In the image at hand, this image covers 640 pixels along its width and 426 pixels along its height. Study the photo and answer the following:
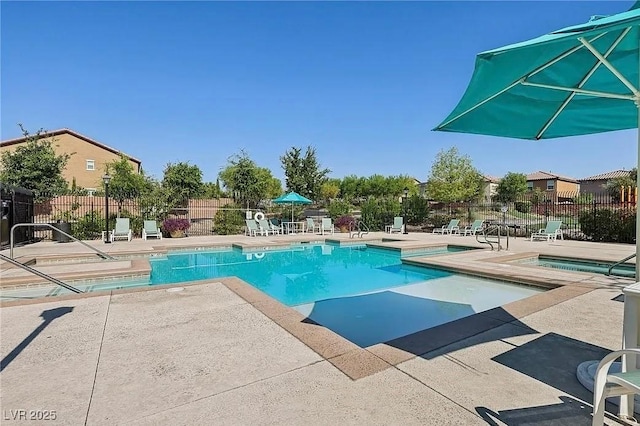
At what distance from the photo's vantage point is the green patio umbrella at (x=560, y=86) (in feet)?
7.02

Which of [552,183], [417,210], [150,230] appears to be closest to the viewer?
[150,230]

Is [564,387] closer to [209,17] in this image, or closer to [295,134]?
[209,17]

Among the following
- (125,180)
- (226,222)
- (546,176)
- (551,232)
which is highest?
(546,176)

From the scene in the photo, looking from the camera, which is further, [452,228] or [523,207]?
[523,207]

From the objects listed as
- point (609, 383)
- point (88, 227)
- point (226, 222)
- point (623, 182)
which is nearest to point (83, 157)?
point (88, 227)

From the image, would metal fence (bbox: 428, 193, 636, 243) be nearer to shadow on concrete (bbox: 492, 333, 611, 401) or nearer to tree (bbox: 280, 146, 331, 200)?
shadow on concrete (bbox: 492, 333, 611, 401)

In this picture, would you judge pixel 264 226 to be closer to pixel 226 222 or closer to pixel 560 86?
pixel 226 222

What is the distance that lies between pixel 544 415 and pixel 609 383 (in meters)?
0.43

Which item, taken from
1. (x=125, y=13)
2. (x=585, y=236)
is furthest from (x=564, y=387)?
(x=585, y=236)

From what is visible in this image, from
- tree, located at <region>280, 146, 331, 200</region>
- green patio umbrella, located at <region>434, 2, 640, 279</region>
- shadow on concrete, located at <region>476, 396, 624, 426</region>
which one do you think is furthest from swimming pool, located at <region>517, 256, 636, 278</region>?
tree, located at <region>280, 146, 331, 200</region>

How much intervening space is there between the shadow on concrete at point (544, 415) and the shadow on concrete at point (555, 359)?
177mm

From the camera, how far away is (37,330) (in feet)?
11.9

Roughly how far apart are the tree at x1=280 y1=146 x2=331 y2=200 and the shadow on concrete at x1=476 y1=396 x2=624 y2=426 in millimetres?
30430

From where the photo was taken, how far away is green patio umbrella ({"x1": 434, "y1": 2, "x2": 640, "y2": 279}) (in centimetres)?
214
